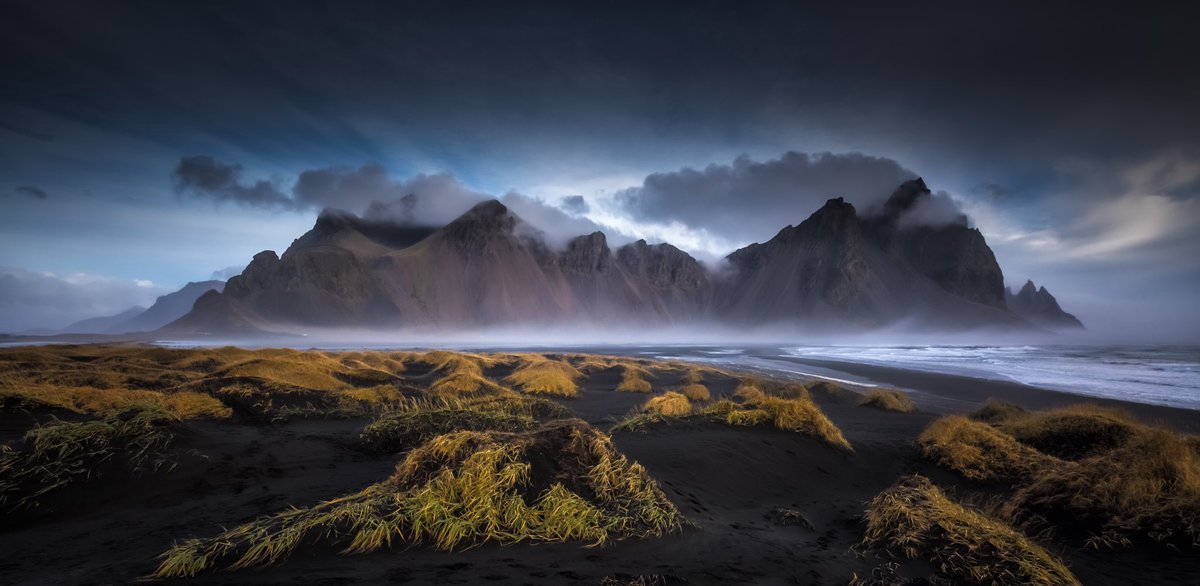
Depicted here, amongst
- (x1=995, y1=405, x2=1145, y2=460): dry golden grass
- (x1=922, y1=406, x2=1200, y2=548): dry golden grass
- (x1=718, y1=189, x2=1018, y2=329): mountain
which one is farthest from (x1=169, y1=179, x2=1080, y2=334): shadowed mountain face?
(x1=922, y1=406, x2=1200, y2=548): dry golden grass

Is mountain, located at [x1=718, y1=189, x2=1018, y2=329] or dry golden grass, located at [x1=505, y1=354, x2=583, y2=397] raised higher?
mountain, located at [x1=718, y1=189, x2=1018, y2=329]

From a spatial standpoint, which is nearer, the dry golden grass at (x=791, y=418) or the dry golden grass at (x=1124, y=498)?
the dry golden grass at (x=1124, y=498)

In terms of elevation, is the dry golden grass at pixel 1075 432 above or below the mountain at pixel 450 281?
below

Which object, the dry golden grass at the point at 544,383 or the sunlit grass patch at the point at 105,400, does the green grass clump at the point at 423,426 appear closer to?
the sunlit grass patch at the point at 105,400

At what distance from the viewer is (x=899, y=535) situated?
520 cm

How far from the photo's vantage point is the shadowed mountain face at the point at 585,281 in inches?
4614

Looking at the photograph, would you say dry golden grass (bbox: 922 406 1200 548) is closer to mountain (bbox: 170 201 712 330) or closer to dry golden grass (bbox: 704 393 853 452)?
dry golden grass (bbox: 704 393 853 452)

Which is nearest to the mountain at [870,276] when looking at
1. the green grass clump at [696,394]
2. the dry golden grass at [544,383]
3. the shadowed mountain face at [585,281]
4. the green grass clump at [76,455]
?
the shadowed mountain face at [585,281]

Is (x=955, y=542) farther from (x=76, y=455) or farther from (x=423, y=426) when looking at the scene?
(x=76, y=455)

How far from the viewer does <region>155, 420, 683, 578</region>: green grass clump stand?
3.96 meters

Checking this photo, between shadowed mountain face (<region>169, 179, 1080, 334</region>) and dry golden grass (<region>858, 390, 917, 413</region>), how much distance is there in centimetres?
11713

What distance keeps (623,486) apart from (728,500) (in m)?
2.37

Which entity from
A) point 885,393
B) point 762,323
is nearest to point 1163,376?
point 885,393

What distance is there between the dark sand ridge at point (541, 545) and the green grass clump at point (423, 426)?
0.46 meters
